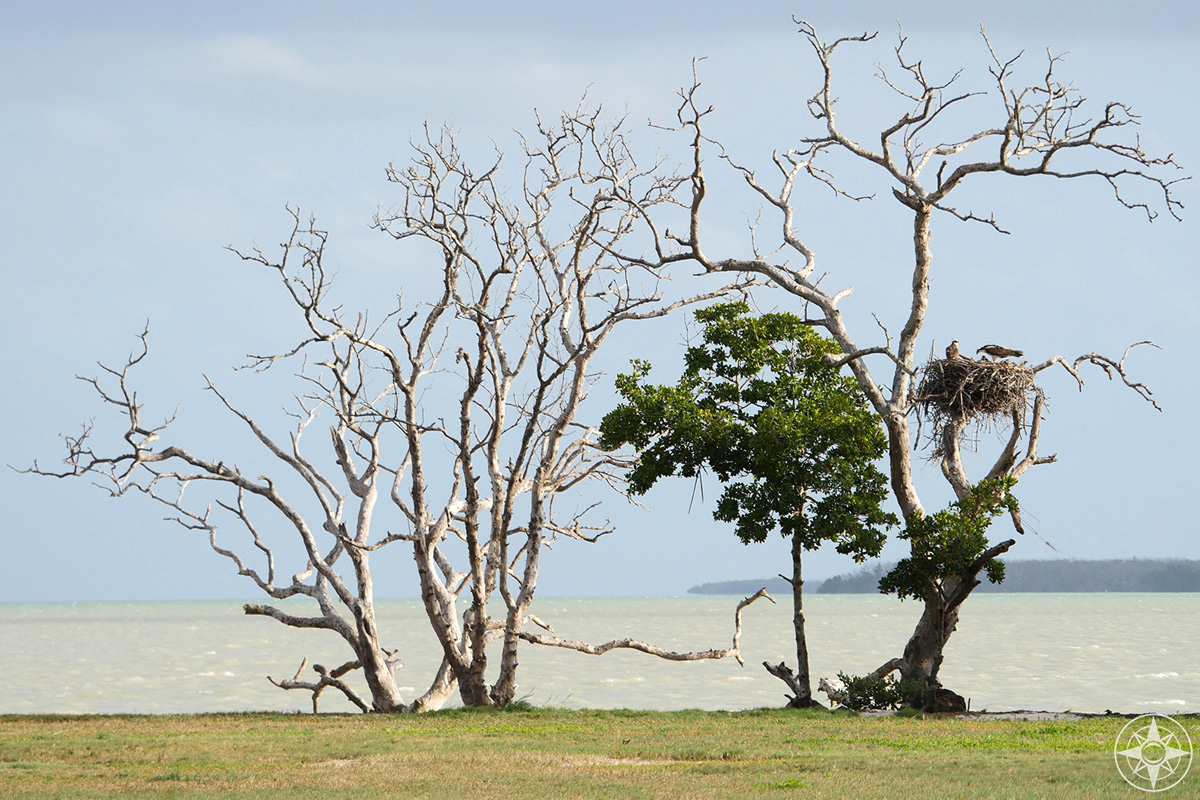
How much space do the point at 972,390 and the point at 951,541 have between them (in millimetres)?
2658

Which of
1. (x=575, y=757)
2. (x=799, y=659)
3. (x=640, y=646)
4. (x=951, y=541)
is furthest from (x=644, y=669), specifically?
(x=575, y=757)

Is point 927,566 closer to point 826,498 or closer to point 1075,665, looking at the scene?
point 826,498

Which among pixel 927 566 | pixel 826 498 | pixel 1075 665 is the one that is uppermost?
pixel 826 498

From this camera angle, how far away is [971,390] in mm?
19703

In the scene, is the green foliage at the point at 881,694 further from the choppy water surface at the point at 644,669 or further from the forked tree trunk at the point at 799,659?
the choppy water surface at the point at 644,669

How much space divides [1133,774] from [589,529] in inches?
511

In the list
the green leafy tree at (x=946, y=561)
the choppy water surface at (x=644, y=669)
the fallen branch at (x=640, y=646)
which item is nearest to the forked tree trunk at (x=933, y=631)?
the green leafy tree at (x=946, y=561)

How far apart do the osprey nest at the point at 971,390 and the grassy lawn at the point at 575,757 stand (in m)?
5.07

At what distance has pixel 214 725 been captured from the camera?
1877 centimetres

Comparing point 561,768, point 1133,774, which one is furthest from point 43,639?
point 1133,774

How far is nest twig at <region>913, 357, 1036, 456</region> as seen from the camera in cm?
1956

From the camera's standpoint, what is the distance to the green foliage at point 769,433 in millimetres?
19000

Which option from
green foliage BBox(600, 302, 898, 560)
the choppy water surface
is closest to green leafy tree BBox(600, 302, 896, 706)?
green foliage BBox(600, 302, 898, 560)

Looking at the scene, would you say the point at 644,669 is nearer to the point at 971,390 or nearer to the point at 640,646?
the point at 640,646
